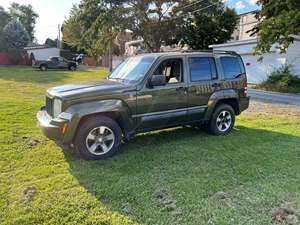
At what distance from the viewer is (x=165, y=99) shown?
17.6ft

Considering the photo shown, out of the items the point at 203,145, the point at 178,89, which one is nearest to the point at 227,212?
the point at 203,145

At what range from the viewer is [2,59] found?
118 feet

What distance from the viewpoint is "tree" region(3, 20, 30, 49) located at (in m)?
37.8

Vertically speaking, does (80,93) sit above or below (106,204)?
above

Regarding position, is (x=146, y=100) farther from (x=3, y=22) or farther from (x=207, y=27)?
(x=3, y=22)

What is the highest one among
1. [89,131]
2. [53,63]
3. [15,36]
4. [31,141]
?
[15,36]

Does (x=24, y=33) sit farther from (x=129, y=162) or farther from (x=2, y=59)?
(x=129, y=162)

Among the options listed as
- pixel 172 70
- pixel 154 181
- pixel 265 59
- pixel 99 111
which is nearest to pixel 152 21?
pixel 265 59

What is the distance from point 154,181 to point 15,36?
133 ft

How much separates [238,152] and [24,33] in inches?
1649

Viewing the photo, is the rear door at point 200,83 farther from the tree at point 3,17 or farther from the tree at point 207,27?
the tree at point 3,17

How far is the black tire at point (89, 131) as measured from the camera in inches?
181

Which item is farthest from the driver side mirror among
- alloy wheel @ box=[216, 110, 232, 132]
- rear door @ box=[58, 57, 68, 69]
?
rear door @ box=[58, 57, 68, 69]

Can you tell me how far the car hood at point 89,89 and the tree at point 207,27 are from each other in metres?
22.6
